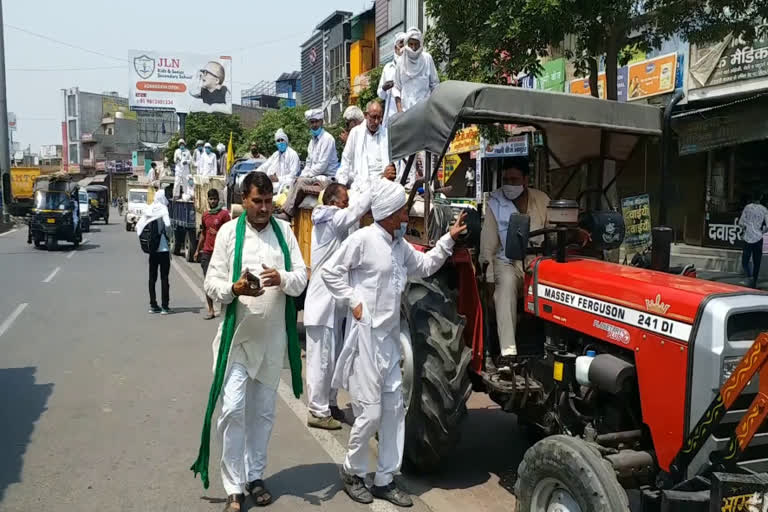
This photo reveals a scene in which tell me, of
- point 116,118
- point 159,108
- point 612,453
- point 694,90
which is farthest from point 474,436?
point 116,118

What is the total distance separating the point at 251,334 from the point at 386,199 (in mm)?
1190

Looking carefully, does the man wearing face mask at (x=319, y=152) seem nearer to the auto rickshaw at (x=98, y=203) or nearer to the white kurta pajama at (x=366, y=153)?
the white kurta pajama at (x=366, y=153)

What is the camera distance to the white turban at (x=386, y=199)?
443 cm

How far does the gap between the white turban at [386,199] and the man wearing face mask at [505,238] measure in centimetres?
73

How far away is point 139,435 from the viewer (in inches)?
219

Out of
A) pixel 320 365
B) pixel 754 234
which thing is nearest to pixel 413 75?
pixel 320 365

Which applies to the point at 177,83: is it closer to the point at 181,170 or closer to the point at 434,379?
the point at 181,170

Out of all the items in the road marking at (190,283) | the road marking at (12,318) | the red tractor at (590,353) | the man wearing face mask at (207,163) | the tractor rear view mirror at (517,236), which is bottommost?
the road marking at (12,318)

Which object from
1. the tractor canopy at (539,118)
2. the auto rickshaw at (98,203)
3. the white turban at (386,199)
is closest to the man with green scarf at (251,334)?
the white turban at (386,199)

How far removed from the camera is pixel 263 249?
171 inches

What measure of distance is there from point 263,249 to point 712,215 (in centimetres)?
1505

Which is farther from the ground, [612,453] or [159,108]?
[159,108]

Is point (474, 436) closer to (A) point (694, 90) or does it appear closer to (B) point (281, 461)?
(B) point (281, 461)

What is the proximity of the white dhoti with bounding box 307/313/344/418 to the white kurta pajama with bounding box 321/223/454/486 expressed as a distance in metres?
1.45
